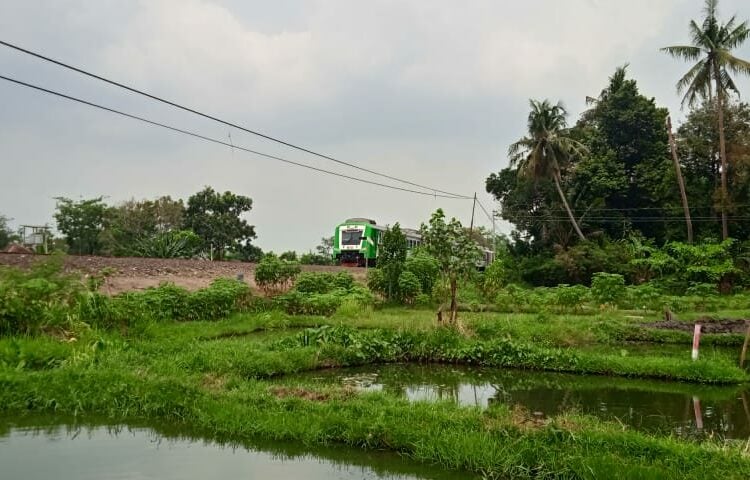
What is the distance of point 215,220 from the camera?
42.4 m

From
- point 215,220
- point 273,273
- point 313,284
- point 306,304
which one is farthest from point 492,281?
point 215,220

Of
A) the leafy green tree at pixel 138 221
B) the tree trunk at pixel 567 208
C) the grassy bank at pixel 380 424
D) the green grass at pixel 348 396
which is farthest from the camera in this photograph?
the leafy green tree at pixel 138 221

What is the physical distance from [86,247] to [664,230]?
3538cm

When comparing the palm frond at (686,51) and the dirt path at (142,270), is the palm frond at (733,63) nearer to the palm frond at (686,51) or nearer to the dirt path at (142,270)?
the palm frond at (686,51)

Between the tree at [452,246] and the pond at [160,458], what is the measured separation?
288 inches

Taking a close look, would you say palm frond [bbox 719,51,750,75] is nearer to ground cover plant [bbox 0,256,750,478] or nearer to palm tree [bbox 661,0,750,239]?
palm tree [bbox 661,0,750,239]

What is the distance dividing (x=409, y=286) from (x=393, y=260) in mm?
1043

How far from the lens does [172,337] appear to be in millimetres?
11383

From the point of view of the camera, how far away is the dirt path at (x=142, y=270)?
1470 centimetres

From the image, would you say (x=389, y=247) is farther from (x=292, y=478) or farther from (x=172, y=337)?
(x=292, y=478)

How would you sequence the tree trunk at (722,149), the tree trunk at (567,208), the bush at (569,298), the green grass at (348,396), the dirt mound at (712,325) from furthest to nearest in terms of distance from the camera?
the tree trunk at (567,208)
the tree trunk at (722,149)
the bush at (569,298)
the dirt mound at (712,325)
the green grass at (348,396)

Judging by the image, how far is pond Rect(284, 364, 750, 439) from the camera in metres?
7.53

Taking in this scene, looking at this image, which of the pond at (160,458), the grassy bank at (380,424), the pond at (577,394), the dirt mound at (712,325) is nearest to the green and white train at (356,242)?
the dirt mound at (712,325)

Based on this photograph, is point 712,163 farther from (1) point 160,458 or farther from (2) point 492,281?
(1) point 160,458
